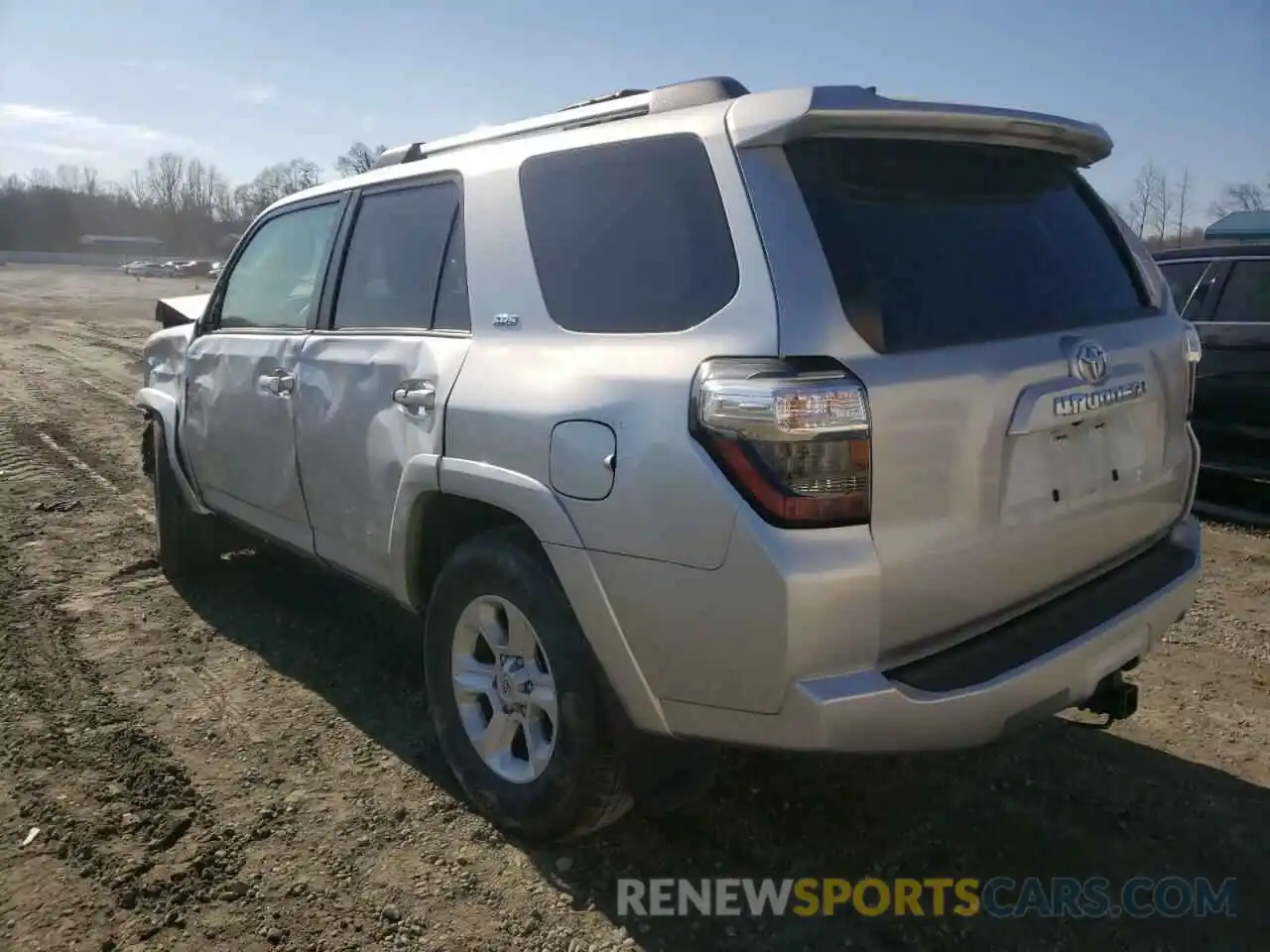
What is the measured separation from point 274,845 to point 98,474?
5858mm

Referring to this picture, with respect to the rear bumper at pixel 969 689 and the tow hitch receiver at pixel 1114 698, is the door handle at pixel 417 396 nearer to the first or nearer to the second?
the rear bumper at pixel 969 689

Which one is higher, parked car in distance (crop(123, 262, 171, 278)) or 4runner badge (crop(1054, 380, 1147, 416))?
4runner badge (crop(1054, 380, 1147, 416))

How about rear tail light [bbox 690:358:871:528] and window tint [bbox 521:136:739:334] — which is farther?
window tint [bbox 521:136:739:334]

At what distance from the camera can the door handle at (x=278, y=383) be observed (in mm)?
3777

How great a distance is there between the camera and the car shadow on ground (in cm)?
251

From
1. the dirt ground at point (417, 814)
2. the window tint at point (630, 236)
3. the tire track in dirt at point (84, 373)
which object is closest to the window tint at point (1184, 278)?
the dirt ground at point (417, 814)

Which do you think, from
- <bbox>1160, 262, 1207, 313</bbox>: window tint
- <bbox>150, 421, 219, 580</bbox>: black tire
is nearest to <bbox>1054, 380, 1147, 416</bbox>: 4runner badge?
<bbox>150, 421, 219, 580</bbox>: black tire

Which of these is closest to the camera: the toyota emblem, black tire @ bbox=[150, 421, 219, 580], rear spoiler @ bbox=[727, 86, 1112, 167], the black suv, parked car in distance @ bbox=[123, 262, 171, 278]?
rear spoiler @ bbox=[727, 86, 1112, 167]

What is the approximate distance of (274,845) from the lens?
2885mm

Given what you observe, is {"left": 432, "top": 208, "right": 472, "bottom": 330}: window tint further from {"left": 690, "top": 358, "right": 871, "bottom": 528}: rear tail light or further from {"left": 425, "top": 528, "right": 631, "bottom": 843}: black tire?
Result: {"left": 690, "top": 358, "right": 871, "bottom": 528}: rear tail light

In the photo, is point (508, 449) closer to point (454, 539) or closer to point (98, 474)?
point (454, 539)

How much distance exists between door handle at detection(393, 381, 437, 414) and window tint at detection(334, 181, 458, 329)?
233mm

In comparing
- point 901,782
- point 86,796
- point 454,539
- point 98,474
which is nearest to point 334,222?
point 454,539

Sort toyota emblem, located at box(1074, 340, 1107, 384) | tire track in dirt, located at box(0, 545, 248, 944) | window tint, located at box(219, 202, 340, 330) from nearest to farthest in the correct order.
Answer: toyota emblem, located at box(1074, 340, 1107, 384), tire track in dirt, located at box(0, 545, 248, 944), window tint, located at box(219, 202, 340, 330)
